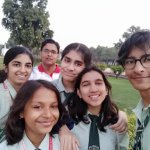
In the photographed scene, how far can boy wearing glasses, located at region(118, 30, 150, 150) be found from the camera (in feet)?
7.69

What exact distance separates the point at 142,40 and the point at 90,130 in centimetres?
100

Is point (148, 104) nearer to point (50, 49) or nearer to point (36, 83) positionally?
point (36, 83)

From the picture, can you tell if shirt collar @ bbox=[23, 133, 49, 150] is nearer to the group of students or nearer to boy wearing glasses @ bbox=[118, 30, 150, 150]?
the group of students

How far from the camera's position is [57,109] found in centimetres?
264

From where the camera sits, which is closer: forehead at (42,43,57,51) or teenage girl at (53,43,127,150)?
teenage girl at (53,43,127,150)

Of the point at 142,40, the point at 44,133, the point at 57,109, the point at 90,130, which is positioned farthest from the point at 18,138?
the point at 142,40

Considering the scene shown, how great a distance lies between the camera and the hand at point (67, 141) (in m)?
2.62

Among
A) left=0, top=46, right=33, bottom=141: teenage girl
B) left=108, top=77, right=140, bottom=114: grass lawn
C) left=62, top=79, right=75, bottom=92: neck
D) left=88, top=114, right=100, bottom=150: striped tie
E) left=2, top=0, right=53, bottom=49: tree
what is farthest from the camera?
left=2, top=0, right=53, bottom=49: tree

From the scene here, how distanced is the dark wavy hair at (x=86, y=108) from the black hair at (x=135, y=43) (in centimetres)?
53

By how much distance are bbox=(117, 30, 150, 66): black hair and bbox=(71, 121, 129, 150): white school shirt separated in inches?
29.2

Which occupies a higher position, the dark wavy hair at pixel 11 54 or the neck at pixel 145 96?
the dark wavy hair at pixel 11 54

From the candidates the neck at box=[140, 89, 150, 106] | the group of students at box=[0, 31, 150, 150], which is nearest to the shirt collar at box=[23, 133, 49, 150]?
the group of students at box=[0, 31, 150, 150]

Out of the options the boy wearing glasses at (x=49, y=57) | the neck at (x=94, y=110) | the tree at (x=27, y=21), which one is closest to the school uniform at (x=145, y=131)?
the neck at (x=94, y=110)

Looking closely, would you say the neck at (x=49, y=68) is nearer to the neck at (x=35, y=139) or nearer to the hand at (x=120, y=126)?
the hand at (x=120, y=126)
